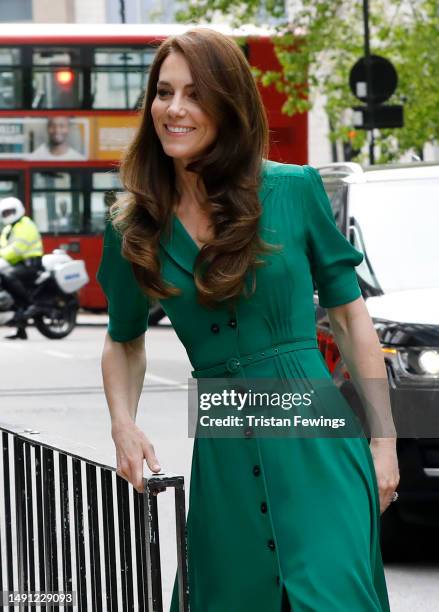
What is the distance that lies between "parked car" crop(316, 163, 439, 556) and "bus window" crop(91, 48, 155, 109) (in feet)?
61.0

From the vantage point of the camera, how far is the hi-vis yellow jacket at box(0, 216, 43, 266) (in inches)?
890

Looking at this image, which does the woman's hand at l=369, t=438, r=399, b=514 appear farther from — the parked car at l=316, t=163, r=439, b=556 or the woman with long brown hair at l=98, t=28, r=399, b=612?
the parked car at l=316, t=163, r=439, b=556

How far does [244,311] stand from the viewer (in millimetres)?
3209

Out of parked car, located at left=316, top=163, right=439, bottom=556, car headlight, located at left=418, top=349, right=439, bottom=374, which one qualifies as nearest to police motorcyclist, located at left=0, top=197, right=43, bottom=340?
parked car, located at left=316, top=163, right=439, bottom=556

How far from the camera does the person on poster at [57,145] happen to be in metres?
27.0

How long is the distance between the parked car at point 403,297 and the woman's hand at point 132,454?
3.59 metres

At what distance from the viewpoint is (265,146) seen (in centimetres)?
332

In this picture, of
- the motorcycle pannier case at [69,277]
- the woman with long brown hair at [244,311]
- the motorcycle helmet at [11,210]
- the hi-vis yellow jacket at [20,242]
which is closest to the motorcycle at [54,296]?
the motorcycle pannier case at [69,277]

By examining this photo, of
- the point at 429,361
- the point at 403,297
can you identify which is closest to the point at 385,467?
the point at 429,361

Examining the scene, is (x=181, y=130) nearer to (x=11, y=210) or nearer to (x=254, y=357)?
(x=254, y=357)

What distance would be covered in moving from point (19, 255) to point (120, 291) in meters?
19.7

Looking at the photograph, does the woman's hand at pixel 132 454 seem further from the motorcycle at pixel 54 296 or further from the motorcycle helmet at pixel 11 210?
the motorcycle at pixel 54 296

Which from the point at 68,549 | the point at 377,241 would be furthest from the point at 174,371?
the point at 68,549

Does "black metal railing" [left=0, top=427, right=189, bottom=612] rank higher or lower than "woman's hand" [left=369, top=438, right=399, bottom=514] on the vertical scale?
lower
